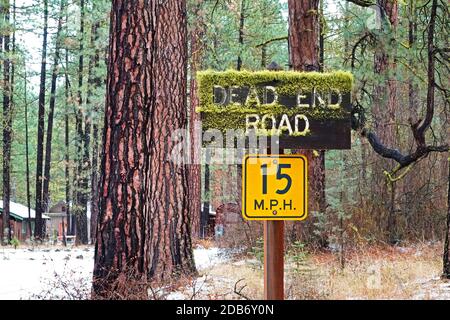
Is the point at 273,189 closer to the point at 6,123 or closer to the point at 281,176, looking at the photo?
the point at 281,176

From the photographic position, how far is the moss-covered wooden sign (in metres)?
4.36

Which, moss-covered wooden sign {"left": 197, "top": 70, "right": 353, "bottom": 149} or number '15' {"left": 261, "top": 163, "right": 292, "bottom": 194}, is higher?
moss-covered wooden sign {"left": 197, "top": 70, "right": 353, "bottom": 149}

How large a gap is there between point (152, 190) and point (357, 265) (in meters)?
2.87

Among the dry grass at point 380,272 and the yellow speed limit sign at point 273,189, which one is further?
the dry grass at point 380,272

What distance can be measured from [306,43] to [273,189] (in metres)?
7.02

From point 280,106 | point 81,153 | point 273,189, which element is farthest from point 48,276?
point 81,153

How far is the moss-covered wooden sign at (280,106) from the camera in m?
4.36

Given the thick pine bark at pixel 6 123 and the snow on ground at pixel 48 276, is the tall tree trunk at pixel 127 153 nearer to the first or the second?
the snow on ground at pixel 48 276

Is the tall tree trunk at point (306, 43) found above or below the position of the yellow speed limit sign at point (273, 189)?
above

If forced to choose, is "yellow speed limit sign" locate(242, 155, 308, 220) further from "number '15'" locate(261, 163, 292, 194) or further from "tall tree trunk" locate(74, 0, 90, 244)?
"tall tree trunk" locate(74, 0, 90, 244)

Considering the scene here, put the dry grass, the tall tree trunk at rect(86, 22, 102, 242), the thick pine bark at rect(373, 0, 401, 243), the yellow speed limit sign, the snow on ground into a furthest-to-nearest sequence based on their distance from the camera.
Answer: the tall tree trunk at rect(86, 22, 102, 242) → the thick pine bark at rect(373, 0, 401, 243) → the dry grass → the snow on ground → the yellow speed limit sign

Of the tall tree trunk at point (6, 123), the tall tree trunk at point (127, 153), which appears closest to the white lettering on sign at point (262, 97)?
the tall tree trunk at point (127, 153)

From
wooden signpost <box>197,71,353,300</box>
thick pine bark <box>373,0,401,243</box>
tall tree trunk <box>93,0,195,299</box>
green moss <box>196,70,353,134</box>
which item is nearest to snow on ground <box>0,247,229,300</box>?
tall tree trunk <box>93,0,195,299</box>

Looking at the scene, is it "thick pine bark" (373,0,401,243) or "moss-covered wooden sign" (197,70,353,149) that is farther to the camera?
"thick pine bark" (373,0,401,243)
